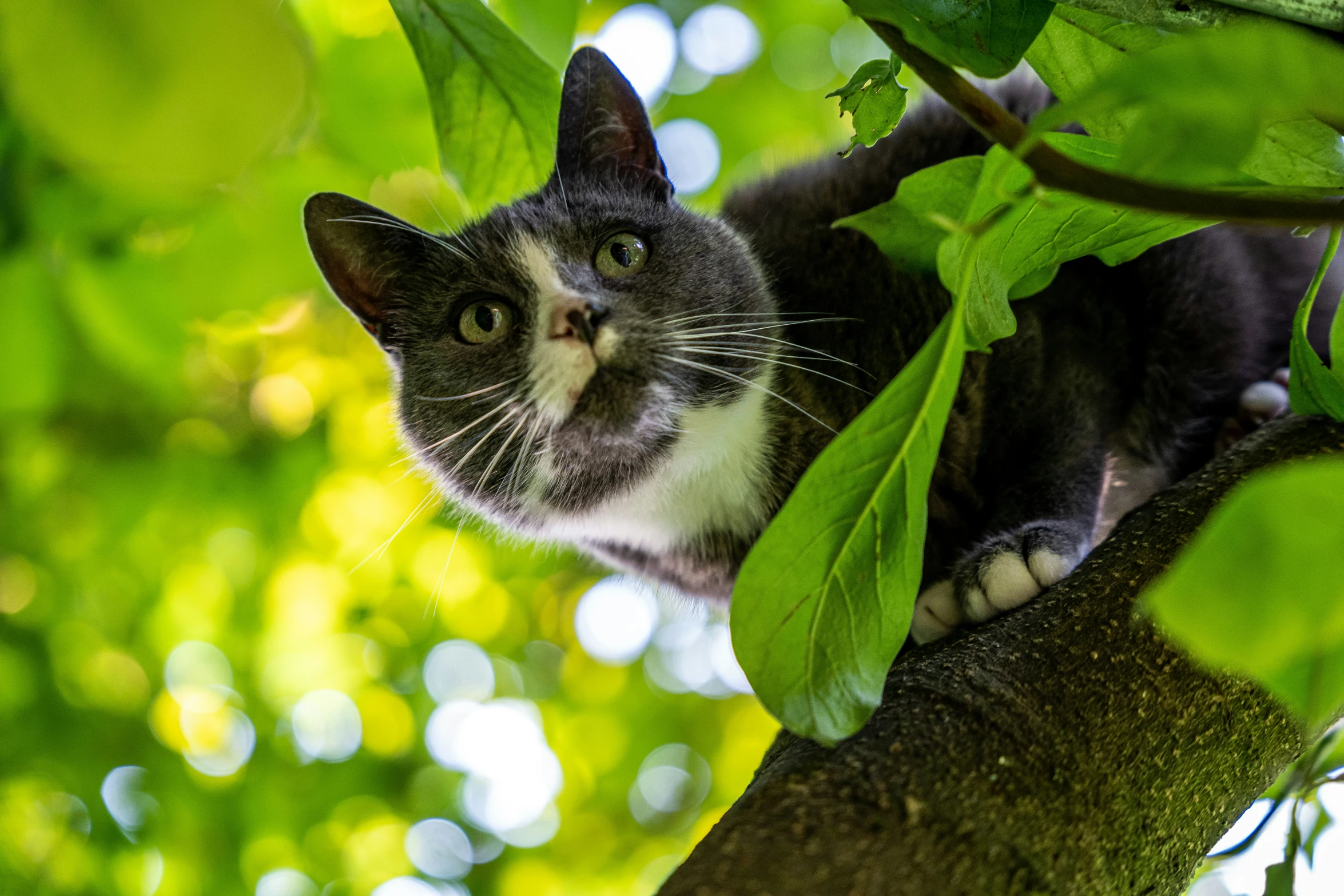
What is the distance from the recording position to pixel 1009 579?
142cm

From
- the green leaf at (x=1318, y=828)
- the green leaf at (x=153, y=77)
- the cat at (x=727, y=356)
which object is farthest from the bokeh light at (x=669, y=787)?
the green leaf at (x=153, y=77)

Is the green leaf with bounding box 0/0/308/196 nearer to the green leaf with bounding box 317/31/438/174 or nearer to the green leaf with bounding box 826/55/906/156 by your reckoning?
the green leaf with bounding box 826/55/906/156

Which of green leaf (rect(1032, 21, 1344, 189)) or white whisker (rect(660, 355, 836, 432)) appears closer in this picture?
green leaf (rect(1032, 21, 1344, 189))

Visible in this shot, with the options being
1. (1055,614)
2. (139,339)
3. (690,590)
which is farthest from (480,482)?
(1055,614)

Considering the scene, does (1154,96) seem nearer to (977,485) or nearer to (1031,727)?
(1031,727)

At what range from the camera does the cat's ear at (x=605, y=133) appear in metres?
1.96

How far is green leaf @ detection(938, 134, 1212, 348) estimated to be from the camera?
821 mm

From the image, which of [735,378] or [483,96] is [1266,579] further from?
[735,378]

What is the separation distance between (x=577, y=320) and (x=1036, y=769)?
962 mm

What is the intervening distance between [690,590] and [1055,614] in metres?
1.09

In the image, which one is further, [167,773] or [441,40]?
[167,773]

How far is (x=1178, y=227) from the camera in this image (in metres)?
0.90

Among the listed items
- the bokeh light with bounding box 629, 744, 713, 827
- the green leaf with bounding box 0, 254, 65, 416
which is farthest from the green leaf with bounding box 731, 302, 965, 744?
the bokeh light with bounding box 629, 744, 713, 827

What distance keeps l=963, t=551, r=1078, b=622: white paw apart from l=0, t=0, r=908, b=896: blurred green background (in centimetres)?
82
